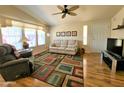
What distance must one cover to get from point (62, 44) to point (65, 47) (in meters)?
0.36

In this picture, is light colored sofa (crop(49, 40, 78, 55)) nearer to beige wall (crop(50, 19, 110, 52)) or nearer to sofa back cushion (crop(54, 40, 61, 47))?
sofa back cushion (crop(54, 40, 61, 47))

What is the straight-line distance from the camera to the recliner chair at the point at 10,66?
2021 millimetres

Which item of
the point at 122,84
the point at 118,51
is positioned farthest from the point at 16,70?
the point at 118,51

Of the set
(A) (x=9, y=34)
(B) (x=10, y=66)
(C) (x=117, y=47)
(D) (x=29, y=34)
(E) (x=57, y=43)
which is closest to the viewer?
(B) (x=10, y=66)

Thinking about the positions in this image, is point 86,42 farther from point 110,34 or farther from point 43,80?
point 43,80

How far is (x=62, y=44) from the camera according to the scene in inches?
217

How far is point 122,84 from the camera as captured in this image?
2068 millimetres

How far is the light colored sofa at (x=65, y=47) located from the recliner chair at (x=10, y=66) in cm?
279

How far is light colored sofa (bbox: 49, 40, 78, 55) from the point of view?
4.89 meters

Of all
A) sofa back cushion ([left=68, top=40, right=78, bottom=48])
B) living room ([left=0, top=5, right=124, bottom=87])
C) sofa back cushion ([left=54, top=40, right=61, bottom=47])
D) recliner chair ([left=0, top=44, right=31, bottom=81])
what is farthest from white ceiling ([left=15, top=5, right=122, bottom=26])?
sofa back cushion ([left=54, top=40, right=61, bottom=47])

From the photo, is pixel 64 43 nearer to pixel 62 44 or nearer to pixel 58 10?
pixel 62 44

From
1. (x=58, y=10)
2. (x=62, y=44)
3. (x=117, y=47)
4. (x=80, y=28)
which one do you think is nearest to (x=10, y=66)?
(x=58, y=10)

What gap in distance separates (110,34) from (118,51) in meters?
2.42

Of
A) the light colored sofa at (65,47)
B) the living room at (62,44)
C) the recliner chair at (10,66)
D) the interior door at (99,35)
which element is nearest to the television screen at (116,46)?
the living room at (62,44)
